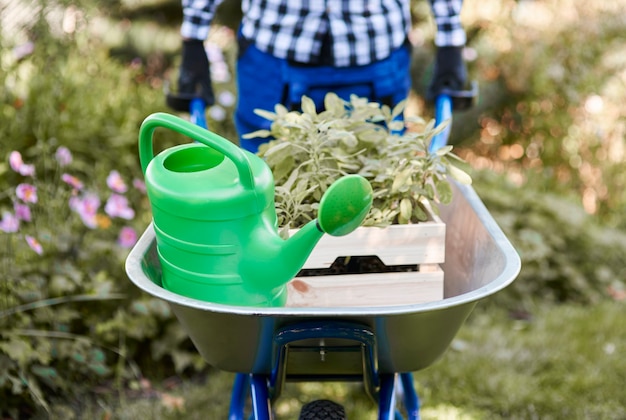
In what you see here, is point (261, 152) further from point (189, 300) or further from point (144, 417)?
point (144, 417)

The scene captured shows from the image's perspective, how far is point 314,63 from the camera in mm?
2098

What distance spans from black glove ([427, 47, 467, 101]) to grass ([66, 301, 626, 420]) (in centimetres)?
101

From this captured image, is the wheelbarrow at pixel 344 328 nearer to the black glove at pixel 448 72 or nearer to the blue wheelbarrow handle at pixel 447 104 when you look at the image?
the blue wheelbarrow handle at pixel 447 104

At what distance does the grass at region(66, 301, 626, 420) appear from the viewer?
2430mm

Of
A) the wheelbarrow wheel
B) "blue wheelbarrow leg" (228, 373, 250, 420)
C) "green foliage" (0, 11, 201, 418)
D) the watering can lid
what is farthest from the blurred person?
the wheelbarrow wheel

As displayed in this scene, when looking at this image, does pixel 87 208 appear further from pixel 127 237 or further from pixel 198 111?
pixel 198 111

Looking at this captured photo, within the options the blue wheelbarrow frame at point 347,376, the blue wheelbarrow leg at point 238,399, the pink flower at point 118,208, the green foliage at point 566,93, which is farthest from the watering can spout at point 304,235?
the green foliage at point 566,93

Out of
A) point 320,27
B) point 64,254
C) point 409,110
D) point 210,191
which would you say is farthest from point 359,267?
point 409,110

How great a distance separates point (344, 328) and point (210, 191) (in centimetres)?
33

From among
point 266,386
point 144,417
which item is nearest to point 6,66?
point 144,417

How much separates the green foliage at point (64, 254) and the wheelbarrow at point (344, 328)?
727 mm

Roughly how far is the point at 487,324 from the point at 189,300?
6.63 feet

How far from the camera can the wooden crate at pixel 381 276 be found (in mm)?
1496

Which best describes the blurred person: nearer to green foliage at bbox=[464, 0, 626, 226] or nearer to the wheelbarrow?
the wheelbarrow
